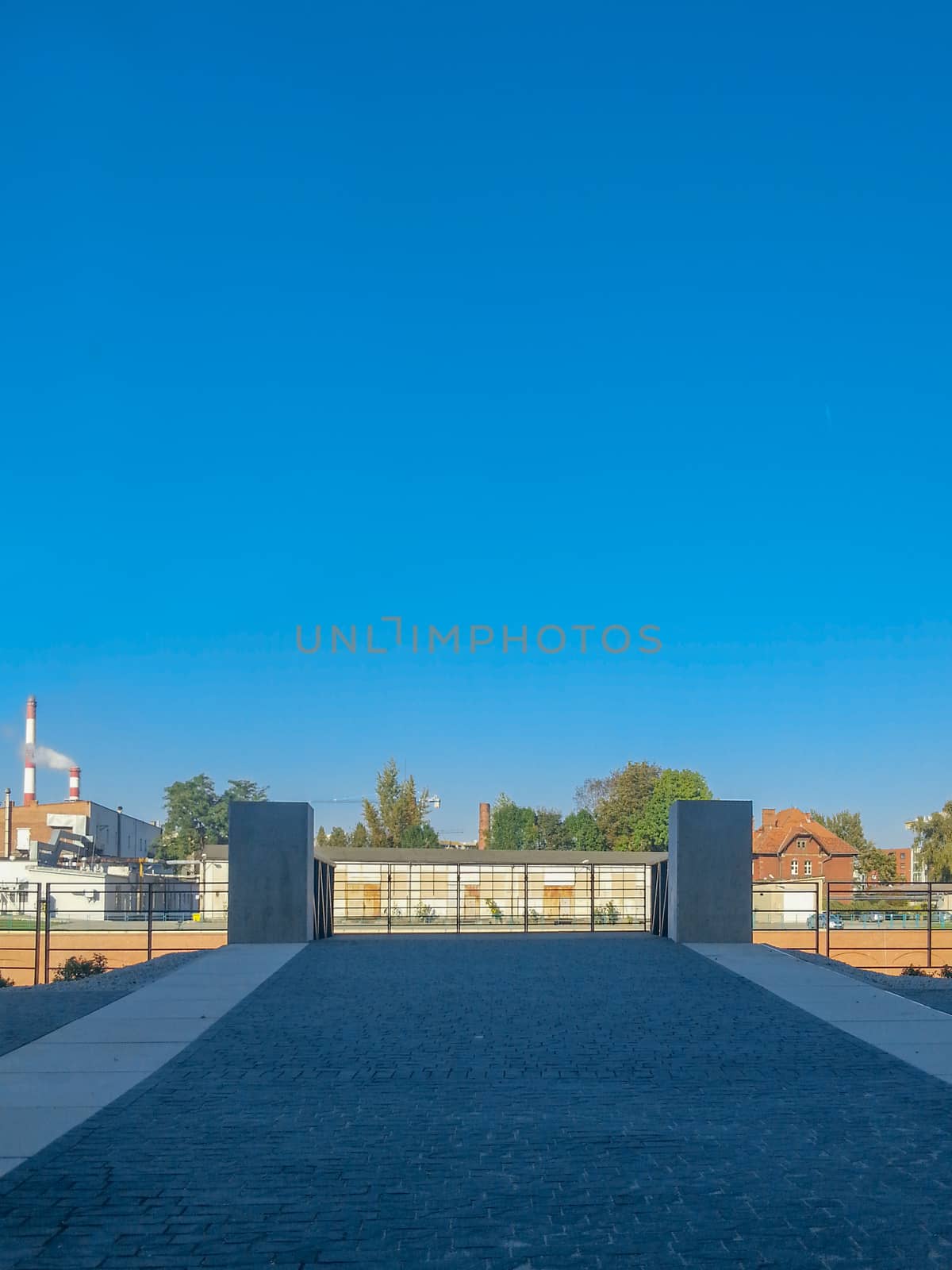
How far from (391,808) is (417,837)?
233 cm

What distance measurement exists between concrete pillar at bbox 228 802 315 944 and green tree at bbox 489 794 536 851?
258 ft

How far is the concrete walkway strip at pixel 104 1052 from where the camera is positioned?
7.29m

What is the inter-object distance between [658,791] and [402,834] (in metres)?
19.4

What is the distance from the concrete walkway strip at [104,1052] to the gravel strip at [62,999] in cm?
18

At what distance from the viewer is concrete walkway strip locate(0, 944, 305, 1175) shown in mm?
7285

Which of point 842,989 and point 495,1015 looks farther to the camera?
point 842,989

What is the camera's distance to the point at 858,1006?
11.8 metres

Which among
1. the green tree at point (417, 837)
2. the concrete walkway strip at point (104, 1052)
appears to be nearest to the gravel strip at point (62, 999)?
the concrete walkway strip at point (104, 1052)

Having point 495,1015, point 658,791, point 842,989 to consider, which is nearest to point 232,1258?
point 495,1015

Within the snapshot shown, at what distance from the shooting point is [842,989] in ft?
42.5

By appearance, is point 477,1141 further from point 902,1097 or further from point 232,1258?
point 902,1097

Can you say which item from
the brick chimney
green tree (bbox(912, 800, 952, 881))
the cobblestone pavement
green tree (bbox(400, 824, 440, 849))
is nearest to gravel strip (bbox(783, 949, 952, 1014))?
the cobblestone pavement

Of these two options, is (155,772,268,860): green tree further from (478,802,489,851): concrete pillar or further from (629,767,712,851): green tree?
(629,767,712,851): green tree

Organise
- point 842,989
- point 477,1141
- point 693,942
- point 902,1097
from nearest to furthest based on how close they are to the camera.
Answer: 1. point 477,1141
2. point 902,1097
3. point 842,989
4. point 693,942
